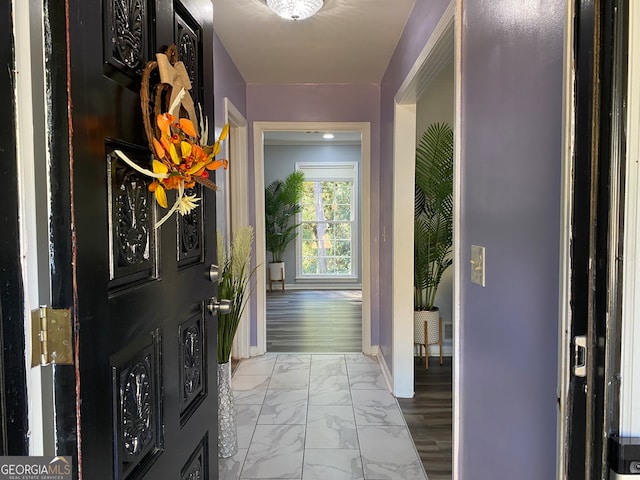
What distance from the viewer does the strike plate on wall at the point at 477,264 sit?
1.31 metres

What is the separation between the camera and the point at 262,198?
3672 millimetres

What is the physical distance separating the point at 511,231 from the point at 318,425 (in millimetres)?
1867

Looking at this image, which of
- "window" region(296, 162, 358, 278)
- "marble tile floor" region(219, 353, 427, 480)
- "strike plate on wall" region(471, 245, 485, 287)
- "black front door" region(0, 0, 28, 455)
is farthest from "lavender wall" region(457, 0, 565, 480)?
"window" region(296, 162, 358, 278)

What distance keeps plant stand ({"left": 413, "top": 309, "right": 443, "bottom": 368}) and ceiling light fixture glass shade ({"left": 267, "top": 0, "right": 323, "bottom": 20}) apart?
2.34 meters

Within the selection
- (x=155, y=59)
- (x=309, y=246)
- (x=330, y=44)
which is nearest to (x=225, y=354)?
(x=155, y=59)

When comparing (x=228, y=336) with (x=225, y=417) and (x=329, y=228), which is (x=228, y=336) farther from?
(x=329, y=228)

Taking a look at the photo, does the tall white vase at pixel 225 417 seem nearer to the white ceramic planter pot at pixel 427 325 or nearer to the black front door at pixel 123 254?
the black front door at pixel 123 254

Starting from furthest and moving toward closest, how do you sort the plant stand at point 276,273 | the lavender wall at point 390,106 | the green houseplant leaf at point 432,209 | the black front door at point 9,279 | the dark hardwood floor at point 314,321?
the plant stand at point 276,273 → the dark hardwood floor at point 314,321 → the green houseplant leaf at point 432,209 → the lavender wall at point 390,106 → the black front door at point 9,279

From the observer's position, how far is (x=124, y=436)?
86 cm

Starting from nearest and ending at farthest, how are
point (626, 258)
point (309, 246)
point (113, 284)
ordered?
point (626, 258) → point (113, 284) → point (309, 246)

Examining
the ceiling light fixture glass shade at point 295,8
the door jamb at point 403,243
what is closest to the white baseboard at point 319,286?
the door jamb at point 403,243

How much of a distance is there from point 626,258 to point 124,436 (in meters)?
1.03

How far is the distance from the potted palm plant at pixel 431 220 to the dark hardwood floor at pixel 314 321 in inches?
35.2

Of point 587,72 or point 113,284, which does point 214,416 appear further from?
point 587,72
